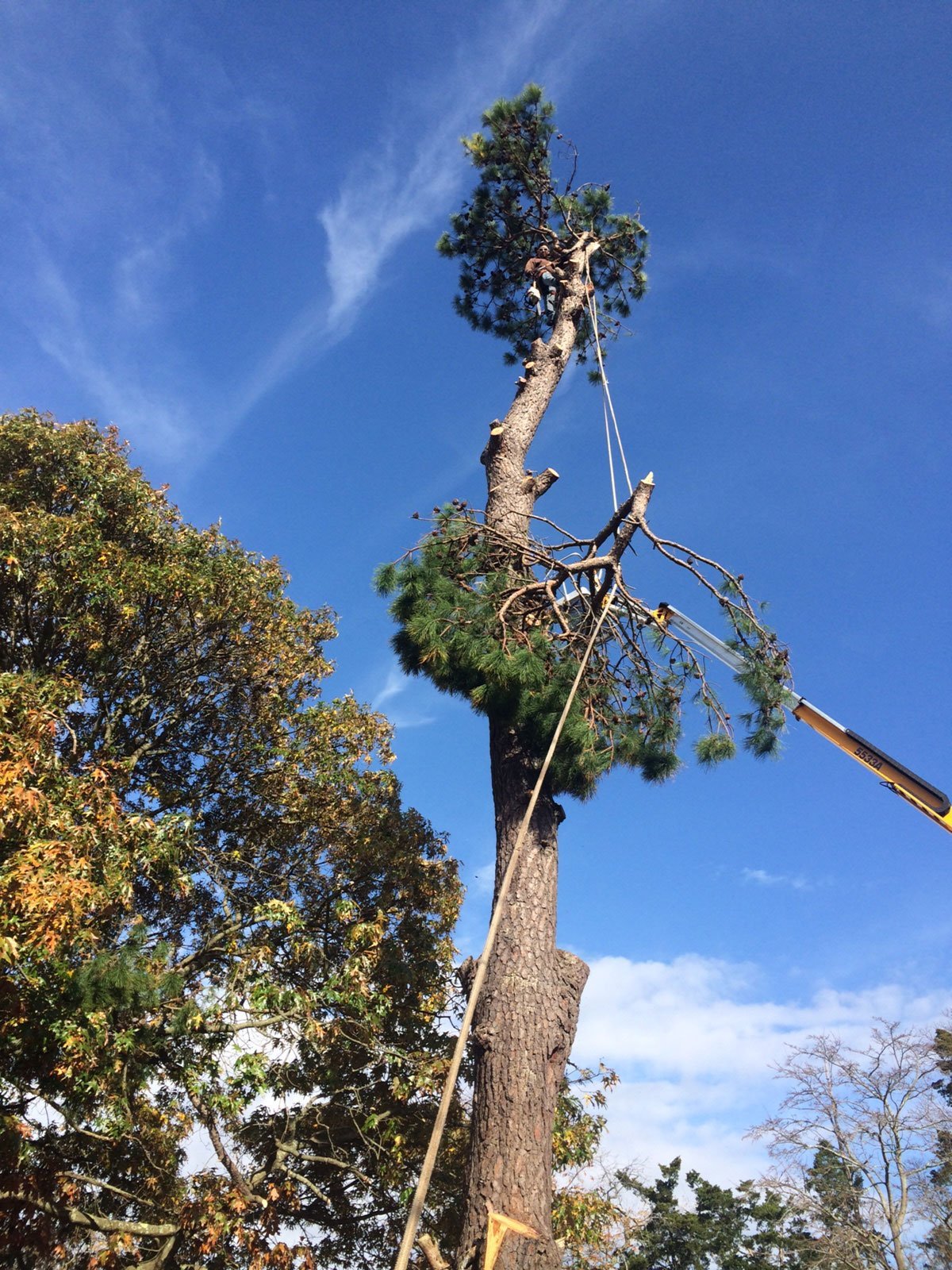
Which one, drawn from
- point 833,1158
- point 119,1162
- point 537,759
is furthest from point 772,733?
point 833,1158

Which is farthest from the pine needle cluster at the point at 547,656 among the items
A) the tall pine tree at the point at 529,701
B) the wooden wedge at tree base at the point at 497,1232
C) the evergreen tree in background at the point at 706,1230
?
the evergreen tree in background at the point at 706,1230

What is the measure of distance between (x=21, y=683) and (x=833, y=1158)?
17.7m

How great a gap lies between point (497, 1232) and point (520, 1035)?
2.63ft

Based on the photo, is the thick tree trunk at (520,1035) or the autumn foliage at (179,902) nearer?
the thick tree trunk at (520,1035)

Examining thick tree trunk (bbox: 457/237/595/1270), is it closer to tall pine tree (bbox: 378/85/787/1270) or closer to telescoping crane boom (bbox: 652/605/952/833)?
tall pine tree (bbox: 378/85/787/1270)

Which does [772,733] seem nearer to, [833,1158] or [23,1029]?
[23,1029]

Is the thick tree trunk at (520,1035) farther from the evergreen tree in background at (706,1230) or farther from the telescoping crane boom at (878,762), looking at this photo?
the evergreen tree in background at (706,1230)

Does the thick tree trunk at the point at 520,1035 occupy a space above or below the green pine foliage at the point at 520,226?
below

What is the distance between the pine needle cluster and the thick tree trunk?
0.25 metres

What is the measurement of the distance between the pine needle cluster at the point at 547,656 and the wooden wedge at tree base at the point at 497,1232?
2248 millimetres

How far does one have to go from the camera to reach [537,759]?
5.05 meters

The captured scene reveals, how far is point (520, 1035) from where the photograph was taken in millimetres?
3896

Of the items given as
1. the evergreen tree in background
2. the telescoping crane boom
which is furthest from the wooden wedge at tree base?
the evergreen tree in background

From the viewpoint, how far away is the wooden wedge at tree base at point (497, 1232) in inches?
126
